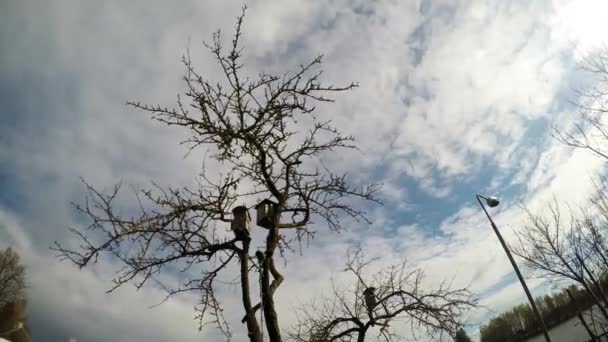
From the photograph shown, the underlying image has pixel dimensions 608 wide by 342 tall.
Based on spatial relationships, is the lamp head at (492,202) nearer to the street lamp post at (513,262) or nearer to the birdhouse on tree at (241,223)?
the street lamp post at (513,262)

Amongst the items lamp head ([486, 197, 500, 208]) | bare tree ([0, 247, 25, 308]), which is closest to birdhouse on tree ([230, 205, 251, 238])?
lamp head ([486, 197, 500, 208])

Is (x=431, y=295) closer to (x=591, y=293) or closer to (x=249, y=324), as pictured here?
(x=249, y=324)

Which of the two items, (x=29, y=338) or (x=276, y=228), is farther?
(x=29, y=338)

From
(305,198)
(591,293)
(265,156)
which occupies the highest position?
(265,156)

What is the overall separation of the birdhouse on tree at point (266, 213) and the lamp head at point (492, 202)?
7680 millimetres

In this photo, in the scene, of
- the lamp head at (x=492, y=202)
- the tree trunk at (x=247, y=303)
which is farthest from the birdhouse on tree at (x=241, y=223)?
the lamp head at (x=492, y=202)

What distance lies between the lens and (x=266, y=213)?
4449mm

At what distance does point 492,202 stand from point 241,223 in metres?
8.30

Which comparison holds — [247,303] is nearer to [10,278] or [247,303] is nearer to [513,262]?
[513,262]

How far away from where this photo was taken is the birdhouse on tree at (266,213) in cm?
441

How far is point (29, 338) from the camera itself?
31969 millimetres

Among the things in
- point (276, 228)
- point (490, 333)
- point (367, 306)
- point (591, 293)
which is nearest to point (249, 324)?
point (276, 228)

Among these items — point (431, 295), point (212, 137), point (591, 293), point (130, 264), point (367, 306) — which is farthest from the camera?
point (591, 293)

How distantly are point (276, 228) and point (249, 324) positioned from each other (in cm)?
124
